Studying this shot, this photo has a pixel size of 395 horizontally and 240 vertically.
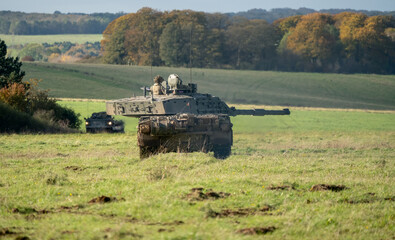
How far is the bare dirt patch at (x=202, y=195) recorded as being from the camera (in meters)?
12.2

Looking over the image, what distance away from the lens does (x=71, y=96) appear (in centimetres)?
6391

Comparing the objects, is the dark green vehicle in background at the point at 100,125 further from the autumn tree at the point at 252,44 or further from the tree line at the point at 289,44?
the autumn tree at the point at 252,44

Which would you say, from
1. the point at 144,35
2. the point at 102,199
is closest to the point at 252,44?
the point at 144,35

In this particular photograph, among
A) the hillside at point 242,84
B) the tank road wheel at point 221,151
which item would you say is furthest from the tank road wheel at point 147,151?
the hillside at point 242,84

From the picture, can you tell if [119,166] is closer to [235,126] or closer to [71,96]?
[235,126]

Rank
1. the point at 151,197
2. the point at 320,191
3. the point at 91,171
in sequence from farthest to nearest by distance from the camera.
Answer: the point at 91,171, the point at 320,191, the point at 151,197

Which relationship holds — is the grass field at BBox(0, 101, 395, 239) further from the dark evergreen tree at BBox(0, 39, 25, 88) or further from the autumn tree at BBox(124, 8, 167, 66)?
the autumn tree at BBox(124, 8, 167, 66)

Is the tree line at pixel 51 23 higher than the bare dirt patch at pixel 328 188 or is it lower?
higher

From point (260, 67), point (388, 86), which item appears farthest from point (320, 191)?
point (260, 67)

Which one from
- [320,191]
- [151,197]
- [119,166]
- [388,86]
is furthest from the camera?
[388,86]

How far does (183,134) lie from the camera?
67.5 feet

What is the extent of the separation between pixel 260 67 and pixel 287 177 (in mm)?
82233

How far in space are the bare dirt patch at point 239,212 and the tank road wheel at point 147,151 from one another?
9420 mm

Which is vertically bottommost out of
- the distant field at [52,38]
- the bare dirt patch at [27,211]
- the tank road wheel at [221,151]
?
the tank road wheel at [221,151]
